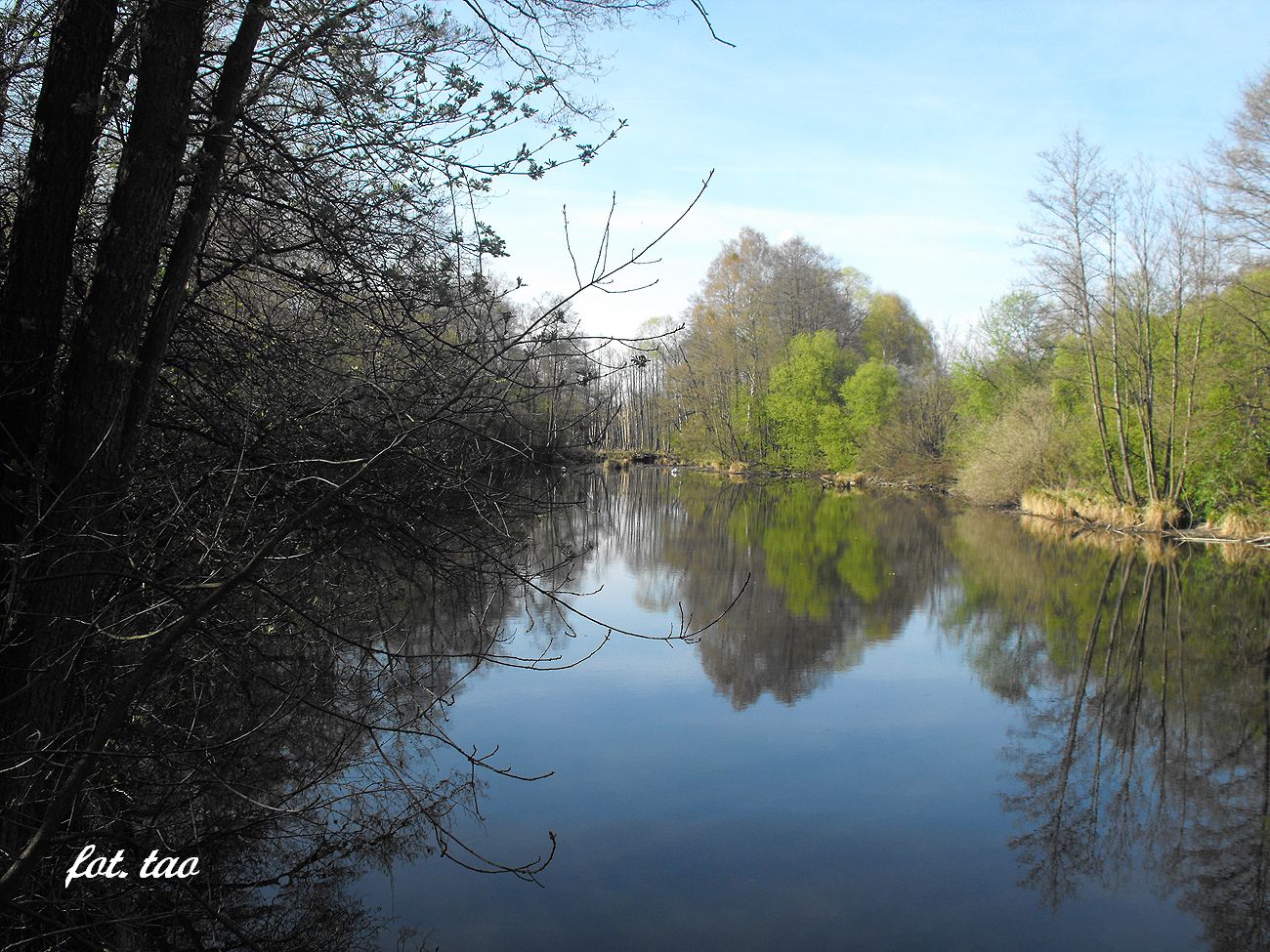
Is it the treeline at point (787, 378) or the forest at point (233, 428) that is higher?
the treeline at point (787, 378)

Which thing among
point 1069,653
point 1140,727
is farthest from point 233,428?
point 1069,653

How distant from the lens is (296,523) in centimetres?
189

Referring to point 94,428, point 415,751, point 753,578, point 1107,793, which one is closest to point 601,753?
point 415,751

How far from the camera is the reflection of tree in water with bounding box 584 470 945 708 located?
9164 mm

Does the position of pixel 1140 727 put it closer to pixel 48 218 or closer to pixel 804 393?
pixel 48 218

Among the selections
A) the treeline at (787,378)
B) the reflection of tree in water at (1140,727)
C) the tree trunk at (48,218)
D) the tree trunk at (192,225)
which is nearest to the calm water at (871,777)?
the reflection of tree in water at (1140,727)

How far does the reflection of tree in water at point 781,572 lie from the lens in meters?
9.16

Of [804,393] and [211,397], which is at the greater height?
→ [804,393]

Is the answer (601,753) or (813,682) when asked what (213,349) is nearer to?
(601,753)

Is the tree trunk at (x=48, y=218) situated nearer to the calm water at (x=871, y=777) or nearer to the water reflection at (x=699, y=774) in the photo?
the water reflection at (x=699, y=774)

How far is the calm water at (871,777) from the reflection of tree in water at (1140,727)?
0.08 feet

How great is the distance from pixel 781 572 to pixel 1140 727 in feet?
21.9

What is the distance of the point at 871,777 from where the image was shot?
6.41 m

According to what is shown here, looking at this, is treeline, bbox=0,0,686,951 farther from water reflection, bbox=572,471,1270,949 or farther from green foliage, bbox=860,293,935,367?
green foliage, bbox=860,293,935,367
